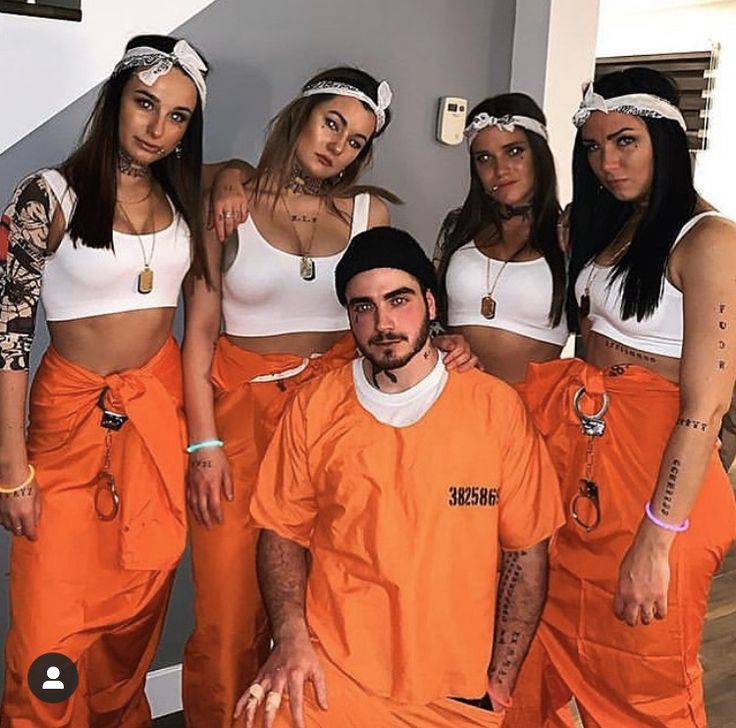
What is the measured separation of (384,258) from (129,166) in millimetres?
492

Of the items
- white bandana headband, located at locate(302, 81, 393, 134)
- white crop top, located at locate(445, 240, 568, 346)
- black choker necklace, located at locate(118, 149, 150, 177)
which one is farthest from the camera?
white crop top, located at locate(445, 240, 568, 346)

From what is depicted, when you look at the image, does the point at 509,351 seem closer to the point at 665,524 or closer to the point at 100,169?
the point at 665,524

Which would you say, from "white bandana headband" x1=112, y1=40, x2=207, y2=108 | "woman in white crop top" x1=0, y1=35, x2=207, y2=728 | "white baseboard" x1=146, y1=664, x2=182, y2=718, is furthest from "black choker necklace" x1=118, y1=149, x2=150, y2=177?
"white baseboard" x1=146, y1=664, x2=182, y2=718

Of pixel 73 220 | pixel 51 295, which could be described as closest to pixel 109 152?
pixel 73 220

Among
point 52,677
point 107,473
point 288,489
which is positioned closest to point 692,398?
point 288,489

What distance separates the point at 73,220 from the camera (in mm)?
1686

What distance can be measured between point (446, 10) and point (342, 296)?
49.7 inches

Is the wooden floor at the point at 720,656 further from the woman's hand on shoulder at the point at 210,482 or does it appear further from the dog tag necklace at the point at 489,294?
the dog tag necklace at the point at 489,294

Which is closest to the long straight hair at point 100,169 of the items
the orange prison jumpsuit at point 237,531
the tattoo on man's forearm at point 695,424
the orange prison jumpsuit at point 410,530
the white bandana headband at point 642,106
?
the orange prison jumpsuit at point 237,531

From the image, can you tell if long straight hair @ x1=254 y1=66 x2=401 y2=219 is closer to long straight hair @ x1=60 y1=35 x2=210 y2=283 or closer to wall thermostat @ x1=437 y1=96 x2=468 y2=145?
long straight hair @ x1=60 y1=35 x2=210 y2=283

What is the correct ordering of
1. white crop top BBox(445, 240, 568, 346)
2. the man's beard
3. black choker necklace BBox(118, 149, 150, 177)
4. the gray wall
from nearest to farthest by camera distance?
the man's beard, black choker necklace BBox(118, 149, 150, 177), white crop top BBox(445, 240, 568, 346), the gray wall

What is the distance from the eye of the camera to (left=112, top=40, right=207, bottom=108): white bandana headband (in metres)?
1.69

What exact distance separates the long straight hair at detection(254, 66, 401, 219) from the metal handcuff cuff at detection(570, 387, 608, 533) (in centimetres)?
61

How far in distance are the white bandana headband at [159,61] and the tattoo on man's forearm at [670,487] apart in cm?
103
